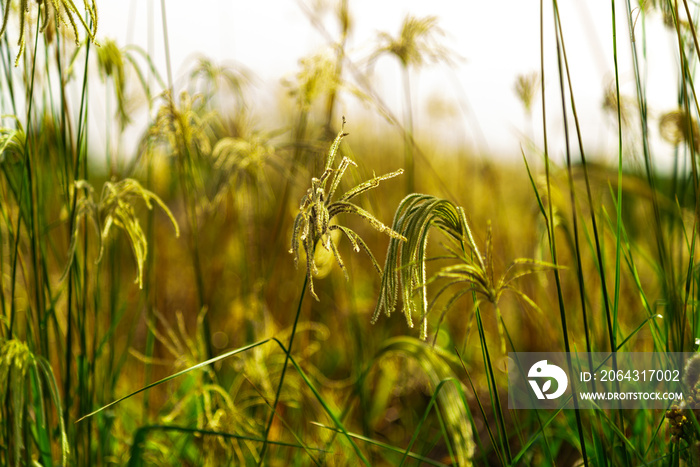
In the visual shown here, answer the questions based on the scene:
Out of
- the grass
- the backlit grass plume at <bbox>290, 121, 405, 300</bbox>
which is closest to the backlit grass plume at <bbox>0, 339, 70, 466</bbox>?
the grass

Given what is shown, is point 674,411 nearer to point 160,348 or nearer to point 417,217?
point 417,217

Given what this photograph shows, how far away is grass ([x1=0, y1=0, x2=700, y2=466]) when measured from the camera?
0.71 metres

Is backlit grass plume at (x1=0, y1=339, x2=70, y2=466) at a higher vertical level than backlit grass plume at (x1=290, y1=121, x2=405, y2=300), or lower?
lower

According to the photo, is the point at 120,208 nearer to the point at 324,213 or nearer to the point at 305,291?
the point at 324,213

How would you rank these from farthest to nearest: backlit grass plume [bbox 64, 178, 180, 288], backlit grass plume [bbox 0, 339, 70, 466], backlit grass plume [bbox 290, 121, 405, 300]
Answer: backlit grass plume [bbox 64, 178, 180, 288]
backlit grass plume [bbox 0, 339, 70, 466]
backlit grass plume [bbox 290, 121, 405, 300]

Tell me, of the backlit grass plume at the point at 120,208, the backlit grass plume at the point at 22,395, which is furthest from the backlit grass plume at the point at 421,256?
the backlit grass plume at the point at 22,395

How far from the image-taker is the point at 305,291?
1614 millimetres

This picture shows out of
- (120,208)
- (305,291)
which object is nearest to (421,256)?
(120,208)

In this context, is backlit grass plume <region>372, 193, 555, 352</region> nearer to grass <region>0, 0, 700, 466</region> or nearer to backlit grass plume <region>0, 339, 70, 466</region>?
grass <region>0, 0, 700, 466</region>

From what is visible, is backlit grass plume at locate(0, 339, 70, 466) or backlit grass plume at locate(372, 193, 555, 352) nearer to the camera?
backlit grass plume at locate(372, 193, 555, 352)

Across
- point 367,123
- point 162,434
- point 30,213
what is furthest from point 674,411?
point 367,123

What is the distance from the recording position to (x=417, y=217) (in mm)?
602

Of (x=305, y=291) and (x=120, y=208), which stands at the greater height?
(x=120, y=208)

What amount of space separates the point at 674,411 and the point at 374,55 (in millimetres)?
1048
